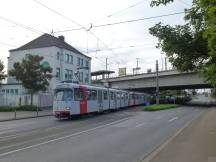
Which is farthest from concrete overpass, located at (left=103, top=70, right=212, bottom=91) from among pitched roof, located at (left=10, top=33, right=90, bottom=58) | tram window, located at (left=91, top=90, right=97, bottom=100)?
tram window, located at (left=91, top=90, right=97, bottom=100)

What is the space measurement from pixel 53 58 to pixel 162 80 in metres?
19.8

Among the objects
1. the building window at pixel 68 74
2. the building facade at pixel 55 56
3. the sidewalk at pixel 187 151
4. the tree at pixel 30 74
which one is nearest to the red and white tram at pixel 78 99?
the tree at pixel 30 74

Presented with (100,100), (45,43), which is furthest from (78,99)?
(45,43)

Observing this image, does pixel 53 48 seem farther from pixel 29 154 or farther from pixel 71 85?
pixel 29 154

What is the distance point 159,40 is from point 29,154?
10.9m

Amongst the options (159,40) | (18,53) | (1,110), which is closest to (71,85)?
(159,40)

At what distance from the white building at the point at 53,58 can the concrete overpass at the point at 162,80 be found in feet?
27.2

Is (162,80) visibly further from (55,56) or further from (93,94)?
(93,94)

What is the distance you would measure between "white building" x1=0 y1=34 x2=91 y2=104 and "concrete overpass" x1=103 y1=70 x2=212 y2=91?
27.2ft

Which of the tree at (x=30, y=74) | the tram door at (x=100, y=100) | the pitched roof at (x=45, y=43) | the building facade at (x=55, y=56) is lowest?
the tram door at (x=100, y=100)

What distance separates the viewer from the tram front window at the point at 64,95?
31.0 metres

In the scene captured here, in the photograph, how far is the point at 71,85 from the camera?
102ft

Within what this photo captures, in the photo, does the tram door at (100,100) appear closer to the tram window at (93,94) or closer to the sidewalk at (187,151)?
the tram window at (93,94)

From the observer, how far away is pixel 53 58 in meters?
63.9
